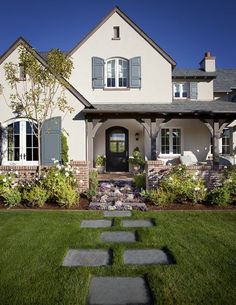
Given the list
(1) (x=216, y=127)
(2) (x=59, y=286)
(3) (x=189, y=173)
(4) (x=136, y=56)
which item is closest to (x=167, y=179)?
(3) (x=189, y=173)

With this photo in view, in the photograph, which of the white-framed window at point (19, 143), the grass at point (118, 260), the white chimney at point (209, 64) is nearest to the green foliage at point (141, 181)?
the grass at point (118, 260)

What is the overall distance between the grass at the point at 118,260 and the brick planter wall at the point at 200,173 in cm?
199

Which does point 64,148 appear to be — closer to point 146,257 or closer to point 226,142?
point 146,257

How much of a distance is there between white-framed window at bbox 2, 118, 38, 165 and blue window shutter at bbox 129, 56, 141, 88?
221 inches

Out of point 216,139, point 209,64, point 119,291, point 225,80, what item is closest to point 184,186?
point 119,291

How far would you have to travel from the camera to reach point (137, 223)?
21.2 ft

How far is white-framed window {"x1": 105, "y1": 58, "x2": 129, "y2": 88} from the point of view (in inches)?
595

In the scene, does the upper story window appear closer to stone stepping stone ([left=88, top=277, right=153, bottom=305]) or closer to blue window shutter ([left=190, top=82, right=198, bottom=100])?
blue window shutter ([left=190, top=82, right=198, bottom=100])

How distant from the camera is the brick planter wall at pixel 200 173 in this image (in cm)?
880

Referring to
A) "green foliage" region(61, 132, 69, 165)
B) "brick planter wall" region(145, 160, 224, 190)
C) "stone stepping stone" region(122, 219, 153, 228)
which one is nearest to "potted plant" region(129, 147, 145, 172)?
"green foliage" region(61, 132, 69, 165)

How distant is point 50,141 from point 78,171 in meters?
4.17

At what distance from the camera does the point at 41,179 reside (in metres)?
8.54

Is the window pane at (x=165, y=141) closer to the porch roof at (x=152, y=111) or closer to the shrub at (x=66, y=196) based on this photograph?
the porch roof at (x=152, y=111)

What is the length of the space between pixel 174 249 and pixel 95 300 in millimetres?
1902
